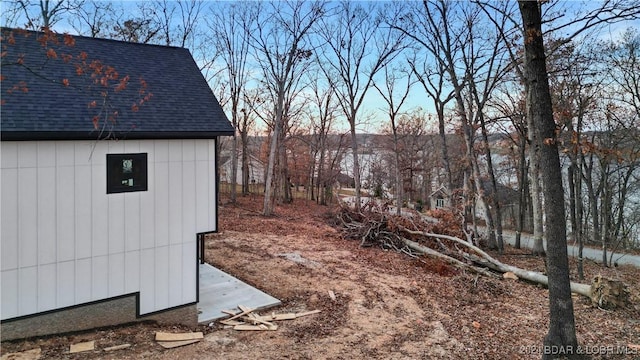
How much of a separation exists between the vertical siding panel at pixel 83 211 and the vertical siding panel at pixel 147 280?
826mm

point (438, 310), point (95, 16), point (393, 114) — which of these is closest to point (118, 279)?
point (438, 310)

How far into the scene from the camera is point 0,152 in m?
5.05

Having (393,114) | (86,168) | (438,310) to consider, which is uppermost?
(393,114)

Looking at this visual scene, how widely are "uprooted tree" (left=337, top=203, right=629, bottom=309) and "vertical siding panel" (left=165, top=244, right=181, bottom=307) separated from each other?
7535 millimetres

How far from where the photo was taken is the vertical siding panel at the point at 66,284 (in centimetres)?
551

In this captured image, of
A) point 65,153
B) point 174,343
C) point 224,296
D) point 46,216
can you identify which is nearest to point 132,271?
point 174,343

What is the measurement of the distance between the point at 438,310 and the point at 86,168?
7.00 meters

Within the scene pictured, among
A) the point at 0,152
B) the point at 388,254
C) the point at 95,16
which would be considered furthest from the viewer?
the point at 95,16

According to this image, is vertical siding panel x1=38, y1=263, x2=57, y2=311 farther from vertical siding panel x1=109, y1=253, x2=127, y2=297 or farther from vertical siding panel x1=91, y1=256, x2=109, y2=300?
vertical siding panel x1=109, y1=253, x2=127, y2=297

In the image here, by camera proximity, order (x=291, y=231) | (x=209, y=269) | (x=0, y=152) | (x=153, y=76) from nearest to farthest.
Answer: (x=0, y=152), (x=153, y=76), (x=209, y=269), (x=291, y=231)

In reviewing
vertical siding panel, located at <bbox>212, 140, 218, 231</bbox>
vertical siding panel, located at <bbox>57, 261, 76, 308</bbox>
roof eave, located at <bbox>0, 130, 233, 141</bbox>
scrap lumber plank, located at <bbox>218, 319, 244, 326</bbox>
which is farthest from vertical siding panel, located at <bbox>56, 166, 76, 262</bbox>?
scrap lumber plank, located at <bbox>218, 319, 244, 326</bbox>

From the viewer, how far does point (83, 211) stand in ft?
18.6

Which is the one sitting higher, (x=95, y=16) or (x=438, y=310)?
Answer: (x=95, y=16)

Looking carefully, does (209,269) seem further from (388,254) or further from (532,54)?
(532,54)
